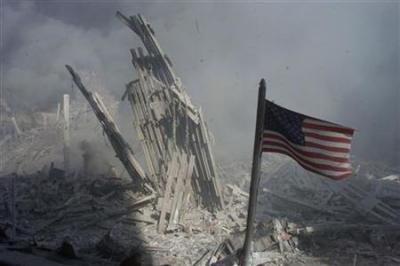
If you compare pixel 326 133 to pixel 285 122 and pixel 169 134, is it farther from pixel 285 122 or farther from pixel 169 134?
pixel 169 134

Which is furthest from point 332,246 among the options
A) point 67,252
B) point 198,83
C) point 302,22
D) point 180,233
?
→ point 302,22

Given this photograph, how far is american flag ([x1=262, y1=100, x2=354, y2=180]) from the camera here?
13.4 ft

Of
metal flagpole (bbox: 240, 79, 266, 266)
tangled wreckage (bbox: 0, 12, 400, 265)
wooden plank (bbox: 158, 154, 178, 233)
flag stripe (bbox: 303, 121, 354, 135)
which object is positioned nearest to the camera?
metal flagpole (bbox: 240, 79, 266, 266)

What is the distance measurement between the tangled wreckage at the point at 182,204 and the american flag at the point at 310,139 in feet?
13.3

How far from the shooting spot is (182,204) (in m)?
10.4

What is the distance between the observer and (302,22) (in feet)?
71.0

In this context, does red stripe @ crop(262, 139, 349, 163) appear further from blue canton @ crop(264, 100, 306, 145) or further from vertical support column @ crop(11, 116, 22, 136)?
vertical support column @ crop(11, 116, 22, 136)

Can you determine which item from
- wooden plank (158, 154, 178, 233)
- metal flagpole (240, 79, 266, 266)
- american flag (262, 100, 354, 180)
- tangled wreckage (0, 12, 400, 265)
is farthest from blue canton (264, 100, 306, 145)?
wooden plank (158, 154, 178, 233)

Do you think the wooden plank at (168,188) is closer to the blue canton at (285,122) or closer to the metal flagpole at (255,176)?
the metal flagpole at (255,176)

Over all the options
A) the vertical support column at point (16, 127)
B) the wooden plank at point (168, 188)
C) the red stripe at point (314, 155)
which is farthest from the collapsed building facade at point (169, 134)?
the vertical support column at point (16, 127)

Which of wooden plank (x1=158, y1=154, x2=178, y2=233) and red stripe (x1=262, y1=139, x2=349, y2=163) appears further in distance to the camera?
wooden plank (x1=158, y1=154, x2=178, y2=233)

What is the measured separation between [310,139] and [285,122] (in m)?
0.26

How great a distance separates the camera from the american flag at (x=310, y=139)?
408 cm

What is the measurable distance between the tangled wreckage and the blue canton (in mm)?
4190
